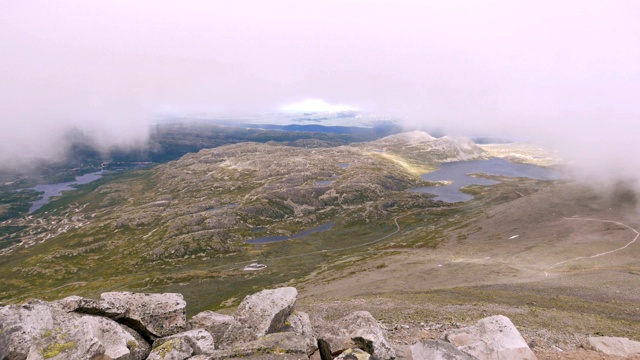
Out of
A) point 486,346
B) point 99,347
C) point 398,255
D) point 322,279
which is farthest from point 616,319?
point 398,255

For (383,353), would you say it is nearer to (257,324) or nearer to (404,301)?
(257,324)

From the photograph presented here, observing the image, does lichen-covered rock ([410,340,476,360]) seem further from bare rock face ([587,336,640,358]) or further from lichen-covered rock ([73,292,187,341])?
bare rock face ([587,336,640,358])

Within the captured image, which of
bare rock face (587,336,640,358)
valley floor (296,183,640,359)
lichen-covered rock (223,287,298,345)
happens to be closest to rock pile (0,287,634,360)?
lichen-covered rock (223,287,298,345)

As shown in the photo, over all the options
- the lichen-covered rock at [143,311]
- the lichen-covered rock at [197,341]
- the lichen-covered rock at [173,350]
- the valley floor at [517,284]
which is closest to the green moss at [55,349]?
the lichen-covered rock at [173,350]

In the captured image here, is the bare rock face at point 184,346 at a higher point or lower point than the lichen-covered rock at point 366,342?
higher

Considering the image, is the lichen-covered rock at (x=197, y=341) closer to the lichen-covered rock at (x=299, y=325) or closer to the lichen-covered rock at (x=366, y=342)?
the lichen-covered rock at (x=299, y=325)

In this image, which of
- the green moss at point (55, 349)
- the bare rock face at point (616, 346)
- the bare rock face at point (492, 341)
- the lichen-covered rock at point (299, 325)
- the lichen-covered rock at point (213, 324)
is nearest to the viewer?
the green moss at point (55, 349)

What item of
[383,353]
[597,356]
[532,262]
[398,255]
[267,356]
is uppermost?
[267,356]
